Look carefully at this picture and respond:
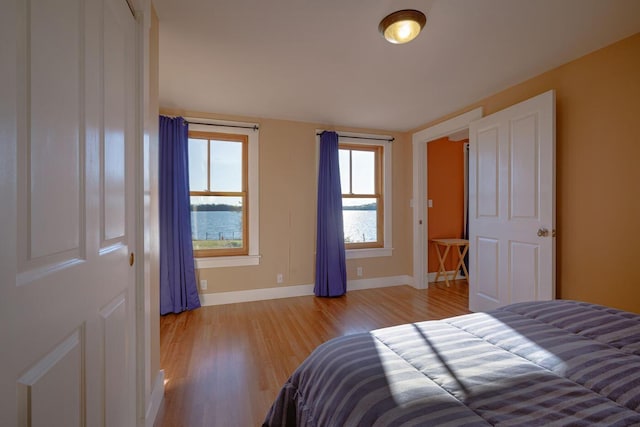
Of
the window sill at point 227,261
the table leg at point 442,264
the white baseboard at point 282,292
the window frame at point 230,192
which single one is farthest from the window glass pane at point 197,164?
the table leg at point 442,264

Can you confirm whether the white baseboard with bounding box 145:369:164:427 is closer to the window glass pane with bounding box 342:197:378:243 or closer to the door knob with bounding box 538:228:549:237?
the window glass pane with bounding box 342:197:378:243

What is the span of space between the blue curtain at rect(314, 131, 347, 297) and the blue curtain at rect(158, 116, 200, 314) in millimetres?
1632

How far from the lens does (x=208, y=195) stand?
3461 millimetres

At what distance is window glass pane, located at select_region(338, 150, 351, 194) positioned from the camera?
4074mm

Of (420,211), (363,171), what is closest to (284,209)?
(363,171)

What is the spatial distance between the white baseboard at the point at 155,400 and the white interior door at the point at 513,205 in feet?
9.86

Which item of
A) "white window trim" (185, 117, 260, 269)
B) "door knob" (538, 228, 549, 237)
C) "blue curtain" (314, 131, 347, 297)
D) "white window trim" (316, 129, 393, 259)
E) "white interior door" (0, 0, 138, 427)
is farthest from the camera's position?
"white window trim" (316, 129, 393, 259)

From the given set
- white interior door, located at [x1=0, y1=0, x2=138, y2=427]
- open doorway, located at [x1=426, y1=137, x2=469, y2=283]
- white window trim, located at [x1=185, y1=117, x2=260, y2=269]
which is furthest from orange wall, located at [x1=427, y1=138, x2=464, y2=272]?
white interior door, located at [x1=0, y1=0, x2=138, y2=427]

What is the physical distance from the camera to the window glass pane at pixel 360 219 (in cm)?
412

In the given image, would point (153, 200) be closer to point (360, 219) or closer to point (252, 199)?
point (252, 199)

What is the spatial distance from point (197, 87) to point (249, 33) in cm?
110

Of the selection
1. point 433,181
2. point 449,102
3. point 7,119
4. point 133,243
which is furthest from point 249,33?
point 433,181

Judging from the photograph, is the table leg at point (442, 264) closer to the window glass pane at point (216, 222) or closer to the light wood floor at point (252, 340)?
the light wood floor at point (252, 340)

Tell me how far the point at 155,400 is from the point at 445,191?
4.53 metres
